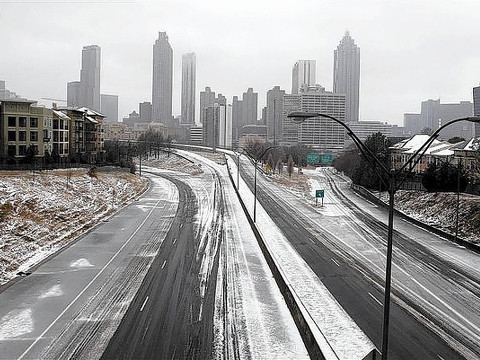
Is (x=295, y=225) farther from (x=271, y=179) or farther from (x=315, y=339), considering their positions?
(x=271, y=179)

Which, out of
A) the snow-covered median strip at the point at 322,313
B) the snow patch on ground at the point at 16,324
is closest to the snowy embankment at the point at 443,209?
the snow-covered median strip at the point at 322,313

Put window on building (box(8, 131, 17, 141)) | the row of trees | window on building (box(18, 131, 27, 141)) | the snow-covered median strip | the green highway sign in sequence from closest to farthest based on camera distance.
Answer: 1. the snow-covered median strip
2. the row of trees
3. window on building (box(8, 131, 17, 141))
4. window on building (box(18, 131, 27, 141))
5. the green highway sign

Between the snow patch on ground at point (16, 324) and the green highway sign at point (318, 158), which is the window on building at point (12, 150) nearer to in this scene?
the snow patch on ground at point (16, 324)

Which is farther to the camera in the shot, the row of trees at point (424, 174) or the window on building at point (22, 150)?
the window on building at point (22, 150)

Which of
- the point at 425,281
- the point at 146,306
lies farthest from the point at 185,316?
the point at 425,281

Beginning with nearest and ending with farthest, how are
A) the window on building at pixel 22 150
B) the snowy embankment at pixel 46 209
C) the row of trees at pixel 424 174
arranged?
the snowy embankment at pixel 46 209 → the row of trees at pixel 424 174 → the window on building at pixel 22 150

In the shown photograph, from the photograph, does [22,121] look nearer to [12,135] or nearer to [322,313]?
[12,135]

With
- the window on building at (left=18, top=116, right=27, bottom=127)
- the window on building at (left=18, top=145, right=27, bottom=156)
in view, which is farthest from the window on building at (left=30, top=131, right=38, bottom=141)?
the window on building at (left=18, top=145, right=27, bottom=156)

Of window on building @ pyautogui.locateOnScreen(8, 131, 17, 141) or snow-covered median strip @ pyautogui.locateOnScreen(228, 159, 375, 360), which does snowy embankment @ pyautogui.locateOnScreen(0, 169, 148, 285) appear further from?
snow-covered median strip @ pyautogui.locateOnScreen(228, 159, 375, 360)

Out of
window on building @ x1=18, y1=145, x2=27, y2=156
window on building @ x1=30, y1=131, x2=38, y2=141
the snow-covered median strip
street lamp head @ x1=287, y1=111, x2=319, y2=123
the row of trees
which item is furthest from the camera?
window on building @ x1=30, y1=131, x2=38, y2=141
